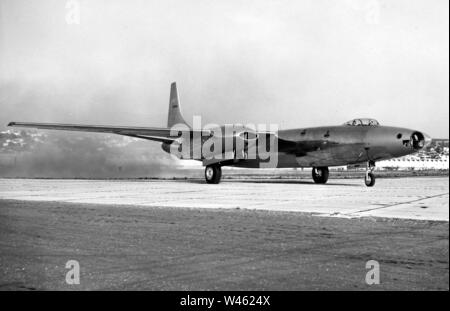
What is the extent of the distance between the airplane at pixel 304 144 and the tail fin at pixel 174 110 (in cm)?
540

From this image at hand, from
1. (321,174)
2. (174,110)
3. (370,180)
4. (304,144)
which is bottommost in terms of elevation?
(370,180)

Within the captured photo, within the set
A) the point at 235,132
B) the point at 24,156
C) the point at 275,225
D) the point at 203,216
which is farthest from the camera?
the point at 24,156

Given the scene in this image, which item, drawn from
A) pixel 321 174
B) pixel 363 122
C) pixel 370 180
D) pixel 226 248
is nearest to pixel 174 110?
pixel 321 174

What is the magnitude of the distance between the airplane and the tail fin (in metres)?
5.40

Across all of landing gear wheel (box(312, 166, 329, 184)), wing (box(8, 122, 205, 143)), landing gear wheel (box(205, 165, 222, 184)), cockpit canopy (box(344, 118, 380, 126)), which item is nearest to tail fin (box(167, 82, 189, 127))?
wing (box(8, 122, 205, 143))

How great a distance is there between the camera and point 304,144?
79.7 feet

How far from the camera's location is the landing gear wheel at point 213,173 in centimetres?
2573

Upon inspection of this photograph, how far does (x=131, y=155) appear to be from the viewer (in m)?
45.2

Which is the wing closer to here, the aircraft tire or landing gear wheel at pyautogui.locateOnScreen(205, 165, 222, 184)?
Answer: landing gear wheel at pyautogui.locateOnScreen(205, 165, 222, 184)

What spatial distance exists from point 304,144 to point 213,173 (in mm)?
5277

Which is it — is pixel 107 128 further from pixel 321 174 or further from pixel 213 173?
pixel 321 174

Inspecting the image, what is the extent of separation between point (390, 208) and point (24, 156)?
1349 inches
